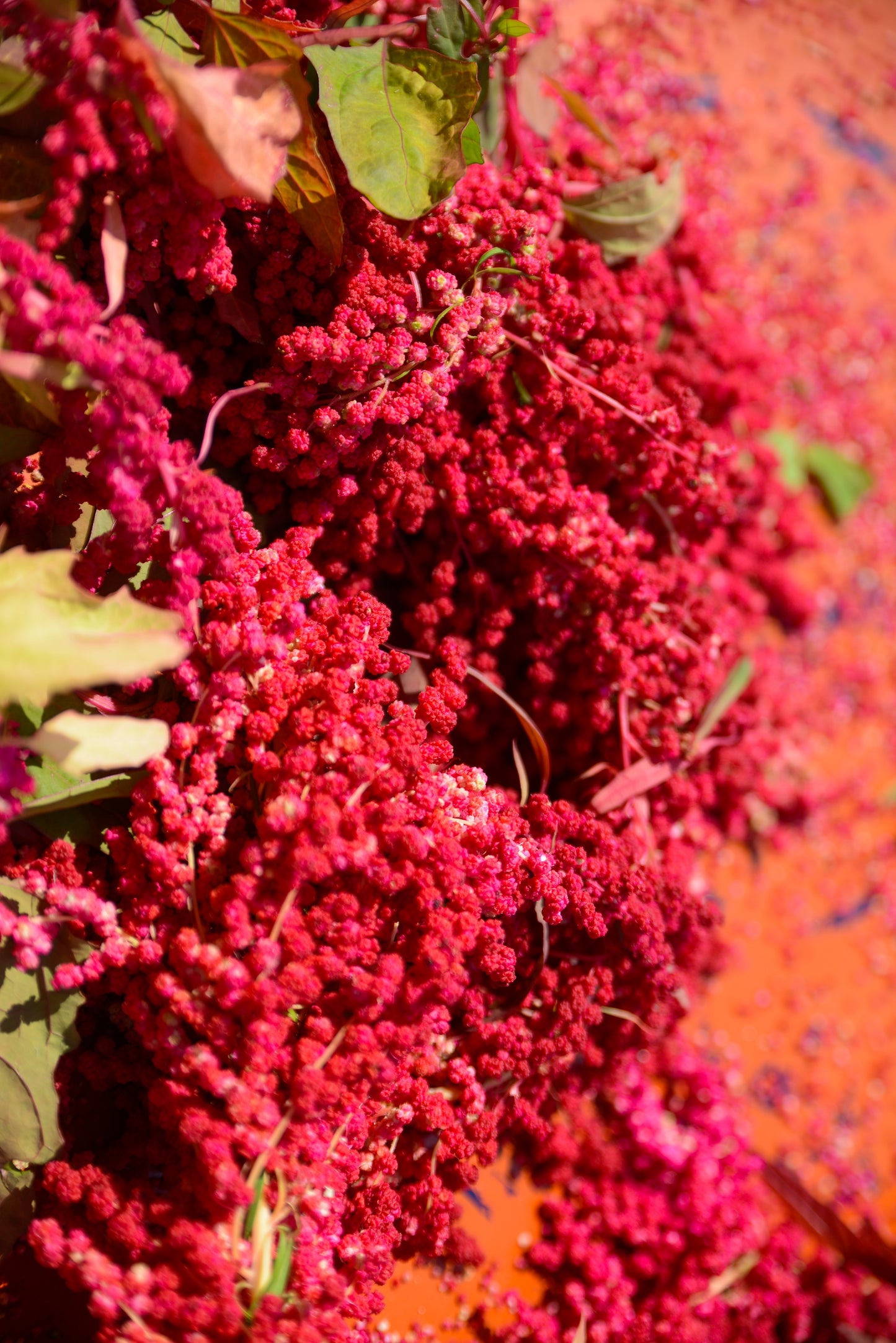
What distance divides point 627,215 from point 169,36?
0.48 metres

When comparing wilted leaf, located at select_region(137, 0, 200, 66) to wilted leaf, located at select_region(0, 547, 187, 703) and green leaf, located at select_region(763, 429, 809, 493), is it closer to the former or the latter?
wilted leaf, located at select_region(0, 547, 187, 703)

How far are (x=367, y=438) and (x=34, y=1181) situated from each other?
647mm

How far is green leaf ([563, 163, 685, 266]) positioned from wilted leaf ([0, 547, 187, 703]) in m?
0.63

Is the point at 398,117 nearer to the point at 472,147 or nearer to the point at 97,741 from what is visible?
the point at 472,147

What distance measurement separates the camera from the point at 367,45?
2.59 ft

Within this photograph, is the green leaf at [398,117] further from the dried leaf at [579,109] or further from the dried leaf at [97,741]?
the dried leaf at [97,741]

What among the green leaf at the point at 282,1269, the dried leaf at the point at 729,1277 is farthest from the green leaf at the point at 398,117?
the dried leaf at the point at 729,1277

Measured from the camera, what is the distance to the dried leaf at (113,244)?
0.67m

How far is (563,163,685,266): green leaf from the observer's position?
0.99 metres

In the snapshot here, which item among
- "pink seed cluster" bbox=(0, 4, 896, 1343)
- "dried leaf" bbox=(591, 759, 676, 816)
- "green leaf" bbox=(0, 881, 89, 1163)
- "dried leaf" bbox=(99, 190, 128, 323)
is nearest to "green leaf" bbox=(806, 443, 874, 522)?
"pink seed cluster" bbox=(0, 4, 896, 1343)

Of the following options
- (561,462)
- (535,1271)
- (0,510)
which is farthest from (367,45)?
(535,1271)

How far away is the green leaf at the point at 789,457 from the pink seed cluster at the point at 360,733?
0.52m

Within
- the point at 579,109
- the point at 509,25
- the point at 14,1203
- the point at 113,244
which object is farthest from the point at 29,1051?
the point at 579,109

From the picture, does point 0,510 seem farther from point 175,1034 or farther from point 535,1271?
point 535,1271
